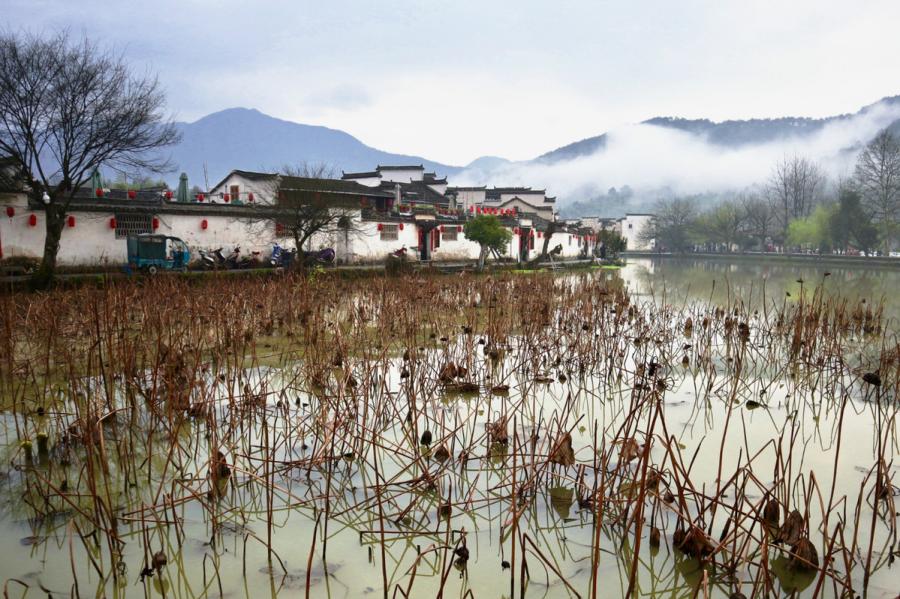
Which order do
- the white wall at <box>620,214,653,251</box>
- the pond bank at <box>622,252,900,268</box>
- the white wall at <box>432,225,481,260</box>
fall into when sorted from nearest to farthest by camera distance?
the white wall at <box>432,225,481,260</box>, the pond bank at <box>622,252,900,268</box>, the white wall at <box>620,214,653,251</box>

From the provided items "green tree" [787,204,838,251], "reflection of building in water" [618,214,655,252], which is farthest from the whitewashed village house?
"reflection of building in water" [618,214,655,252]

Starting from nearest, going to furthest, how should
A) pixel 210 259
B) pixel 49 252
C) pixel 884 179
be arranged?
pixel 49 252
pixel 210 259
pixel 884 179

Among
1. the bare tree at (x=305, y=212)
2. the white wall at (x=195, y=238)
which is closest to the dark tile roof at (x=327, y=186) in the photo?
the bare tree at (x=305, y=212)

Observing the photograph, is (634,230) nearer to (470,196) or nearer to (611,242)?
(470,196)

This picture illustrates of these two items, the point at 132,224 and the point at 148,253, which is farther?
the point at 132,224

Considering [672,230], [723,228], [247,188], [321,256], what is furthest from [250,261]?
[672,230]

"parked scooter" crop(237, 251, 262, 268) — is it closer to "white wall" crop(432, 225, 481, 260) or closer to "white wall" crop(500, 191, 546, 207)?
"white wall" crop(432, 225, 481, 260)

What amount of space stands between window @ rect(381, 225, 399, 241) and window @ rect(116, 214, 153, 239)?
10.2 m

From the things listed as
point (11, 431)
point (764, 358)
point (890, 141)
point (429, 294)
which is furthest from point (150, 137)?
point (890, 141)

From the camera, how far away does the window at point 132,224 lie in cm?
1952

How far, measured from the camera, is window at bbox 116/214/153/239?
768 inches

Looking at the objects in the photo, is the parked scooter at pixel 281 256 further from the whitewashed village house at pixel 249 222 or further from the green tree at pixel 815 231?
the green tree at pixel 815 231

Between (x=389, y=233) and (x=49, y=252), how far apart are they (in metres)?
15.7

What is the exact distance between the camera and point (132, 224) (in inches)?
784
